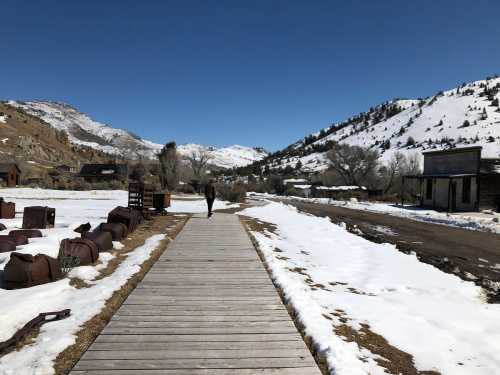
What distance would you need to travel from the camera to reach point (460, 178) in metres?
28.9

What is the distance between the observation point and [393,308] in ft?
21.0

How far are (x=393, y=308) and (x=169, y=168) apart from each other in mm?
46728

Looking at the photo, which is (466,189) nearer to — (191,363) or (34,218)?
(34,218)

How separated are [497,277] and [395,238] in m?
6.10

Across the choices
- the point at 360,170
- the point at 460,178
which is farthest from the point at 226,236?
the point at 360,170

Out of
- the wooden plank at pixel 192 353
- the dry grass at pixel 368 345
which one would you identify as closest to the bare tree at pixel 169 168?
the dry grass at pixel 368 345

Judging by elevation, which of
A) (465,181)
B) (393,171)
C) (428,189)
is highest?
(393,171)

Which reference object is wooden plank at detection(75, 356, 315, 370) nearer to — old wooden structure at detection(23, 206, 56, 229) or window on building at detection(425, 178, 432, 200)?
old wooden structure at detection(23, 206, 56, 229)

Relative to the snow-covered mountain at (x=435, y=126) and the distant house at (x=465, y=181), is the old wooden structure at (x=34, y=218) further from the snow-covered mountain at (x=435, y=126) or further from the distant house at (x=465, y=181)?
the snow-covered mountain at (x=435, y=126)

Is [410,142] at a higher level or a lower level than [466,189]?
higher

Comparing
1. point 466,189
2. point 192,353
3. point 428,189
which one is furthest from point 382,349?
point 428,189

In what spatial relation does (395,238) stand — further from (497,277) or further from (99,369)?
(99,369)

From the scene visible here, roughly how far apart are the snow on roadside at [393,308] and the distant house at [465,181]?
20.3 metres

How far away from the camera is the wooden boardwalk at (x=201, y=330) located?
11.6ft
